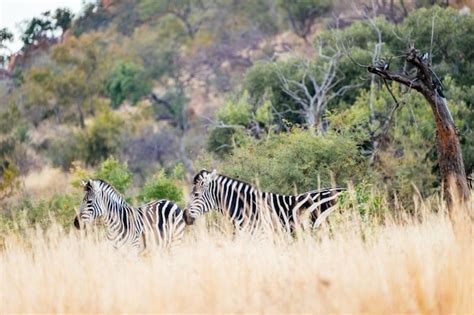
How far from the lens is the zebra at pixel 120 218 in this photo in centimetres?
1523

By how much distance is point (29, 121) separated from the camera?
5619cm

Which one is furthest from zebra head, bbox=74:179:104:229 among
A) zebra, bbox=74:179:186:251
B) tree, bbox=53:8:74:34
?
tree, bbox=53:8:74:34

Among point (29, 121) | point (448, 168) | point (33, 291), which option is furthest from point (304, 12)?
point (33, 291)

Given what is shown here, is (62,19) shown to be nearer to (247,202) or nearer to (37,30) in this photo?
(37,30)

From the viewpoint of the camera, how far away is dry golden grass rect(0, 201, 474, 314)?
8.78m

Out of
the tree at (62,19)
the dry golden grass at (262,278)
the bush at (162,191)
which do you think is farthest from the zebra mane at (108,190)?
the tree at (62,19)

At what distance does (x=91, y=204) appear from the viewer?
15320mm

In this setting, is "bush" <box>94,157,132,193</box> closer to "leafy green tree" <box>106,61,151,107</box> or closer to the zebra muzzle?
the zebra muzzle

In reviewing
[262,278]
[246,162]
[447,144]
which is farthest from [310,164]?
[262,278]

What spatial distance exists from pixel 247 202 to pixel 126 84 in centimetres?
4465

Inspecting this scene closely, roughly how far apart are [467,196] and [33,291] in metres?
5.79

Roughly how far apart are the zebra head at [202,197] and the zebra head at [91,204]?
1206mm

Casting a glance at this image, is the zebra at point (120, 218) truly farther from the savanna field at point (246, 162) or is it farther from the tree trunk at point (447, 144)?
the tree trunk at point (447, 144)

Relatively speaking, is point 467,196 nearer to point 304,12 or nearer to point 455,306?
point 455,306
